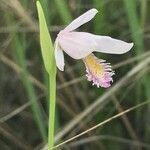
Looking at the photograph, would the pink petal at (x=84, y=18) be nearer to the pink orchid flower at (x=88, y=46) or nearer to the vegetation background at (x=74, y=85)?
the pink orchid flower at (x=88, y=46)

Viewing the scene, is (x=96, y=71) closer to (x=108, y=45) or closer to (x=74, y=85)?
(x=108, y=45)

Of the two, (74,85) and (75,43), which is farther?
(74,85)

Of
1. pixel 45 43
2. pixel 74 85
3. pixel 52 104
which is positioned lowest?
pixel 74 85

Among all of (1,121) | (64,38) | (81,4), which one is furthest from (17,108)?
(64,38)

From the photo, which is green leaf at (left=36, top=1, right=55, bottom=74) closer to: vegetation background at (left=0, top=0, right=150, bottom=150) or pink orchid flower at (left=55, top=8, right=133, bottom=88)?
pink orchid flower at (left=55, top=8, right=133, bottom=88)

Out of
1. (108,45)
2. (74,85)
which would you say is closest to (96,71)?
(108,45)

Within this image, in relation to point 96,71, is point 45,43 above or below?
above

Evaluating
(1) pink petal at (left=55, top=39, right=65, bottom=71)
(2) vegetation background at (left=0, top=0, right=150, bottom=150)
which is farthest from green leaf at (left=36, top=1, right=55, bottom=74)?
(2) vegetation background at (left=0, top=0, right=150, bottom=150)
